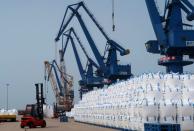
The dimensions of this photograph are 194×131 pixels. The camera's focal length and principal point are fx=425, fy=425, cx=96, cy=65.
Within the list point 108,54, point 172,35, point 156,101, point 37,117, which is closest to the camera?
point 156,101

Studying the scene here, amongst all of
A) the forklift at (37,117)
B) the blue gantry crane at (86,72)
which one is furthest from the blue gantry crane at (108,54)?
the forklift at (37,117)

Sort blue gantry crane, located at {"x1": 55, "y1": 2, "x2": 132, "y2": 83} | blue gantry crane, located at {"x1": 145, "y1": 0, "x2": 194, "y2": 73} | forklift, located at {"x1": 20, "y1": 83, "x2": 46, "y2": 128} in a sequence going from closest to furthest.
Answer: forklift, located at {"x1": 20, "y1": 83, "x2": 46, "y2": 128} < blue gantry crane, located at {"x1": 145, "y1": 0, "x2": 194, "y2": 73} < blue gantry crane, located at {"x1": 55, "y1": 2, "x2": 132, "y2": 83}

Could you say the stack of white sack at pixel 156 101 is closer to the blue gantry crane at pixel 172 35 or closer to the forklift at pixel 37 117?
the forklift at pixel 37 117

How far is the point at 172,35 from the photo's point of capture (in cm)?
6291

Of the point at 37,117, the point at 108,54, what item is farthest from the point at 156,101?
the point at 108,54

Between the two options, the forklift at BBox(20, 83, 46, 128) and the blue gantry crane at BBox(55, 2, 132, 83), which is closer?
the forklift at BBox(20, 83, 46, 128)

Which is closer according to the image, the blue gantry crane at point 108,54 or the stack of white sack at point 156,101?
the stack of white sack at point 156,101

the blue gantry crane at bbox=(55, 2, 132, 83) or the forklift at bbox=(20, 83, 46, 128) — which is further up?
the blue gantry crane at bbox=(55, 2, 132, 83)

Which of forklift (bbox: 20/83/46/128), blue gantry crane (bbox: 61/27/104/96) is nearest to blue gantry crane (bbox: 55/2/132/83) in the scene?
blue gantry crane (bbox: 61/27/104/96)

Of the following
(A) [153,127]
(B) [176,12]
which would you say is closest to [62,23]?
(B) [176,12]

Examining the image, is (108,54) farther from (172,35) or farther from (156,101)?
(156,101)

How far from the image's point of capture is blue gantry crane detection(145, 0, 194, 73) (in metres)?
62.2

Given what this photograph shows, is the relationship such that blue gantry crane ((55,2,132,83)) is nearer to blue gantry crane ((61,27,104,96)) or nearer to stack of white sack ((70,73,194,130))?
blue gantry crane ((61,27,104,96))

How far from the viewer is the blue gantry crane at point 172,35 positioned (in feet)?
204
